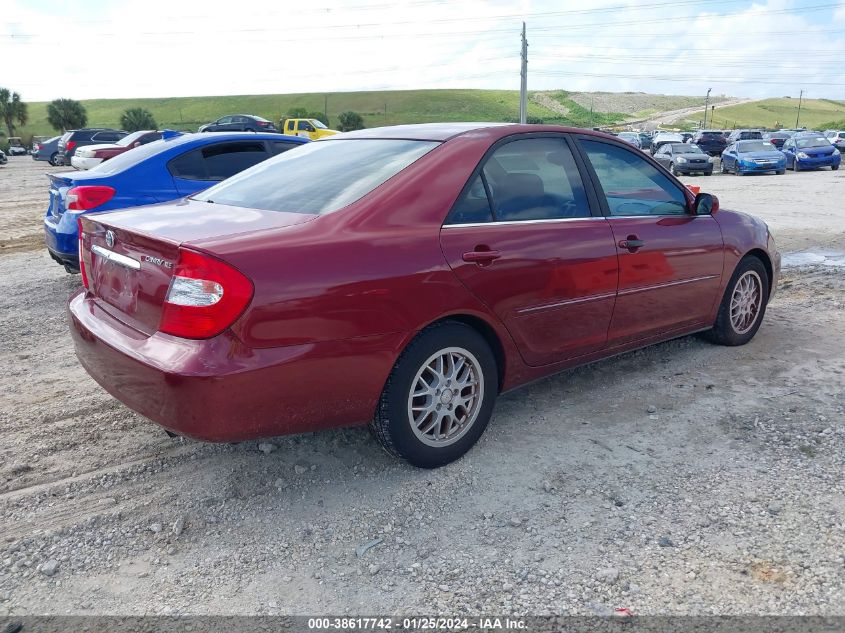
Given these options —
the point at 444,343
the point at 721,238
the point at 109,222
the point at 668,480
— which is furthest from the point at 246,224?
the point at 721,238

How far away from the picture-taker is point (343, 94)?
12619 centimetres

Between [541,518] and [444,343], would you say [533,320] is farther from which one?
[541,518]

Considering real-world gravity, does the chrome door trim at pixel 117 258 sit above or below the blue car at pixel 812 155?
above

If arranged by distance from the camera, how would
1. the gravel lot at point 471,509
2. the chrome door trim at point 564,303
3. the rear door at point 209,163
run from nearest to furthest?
the gravel lot at point 471,509 < the chrome door trim at point 564,303 < the rear door at point 209,163

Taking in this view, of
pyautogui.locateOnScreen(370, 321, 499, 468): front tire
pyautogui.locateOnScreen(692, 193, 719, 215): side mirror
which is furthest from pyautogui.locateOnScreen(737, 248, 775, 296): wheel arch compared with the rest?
pyautogui.locateOnScreen(370, 321, 499, 468): front tire

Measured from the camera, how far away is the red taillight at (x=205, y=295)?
267 centimetres

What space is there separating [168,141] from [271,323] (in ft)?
17.7

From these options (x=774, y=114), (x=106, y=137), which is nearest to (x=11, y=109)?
(x=106, y=137)

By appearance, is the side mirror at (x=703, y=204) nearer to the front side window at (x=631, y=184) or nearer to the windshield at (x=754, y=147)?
the front side window at (x=631, y=184)

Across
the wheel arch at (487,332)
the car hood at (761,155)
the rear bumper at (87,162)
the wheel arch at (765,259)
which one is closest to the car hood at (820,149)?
the car hood at (761,155)

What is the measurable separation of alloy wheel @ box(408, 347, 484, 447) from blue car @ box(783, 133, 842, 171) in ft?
94.9

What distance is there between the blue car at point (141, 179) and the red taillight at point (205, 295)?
4.12 meters

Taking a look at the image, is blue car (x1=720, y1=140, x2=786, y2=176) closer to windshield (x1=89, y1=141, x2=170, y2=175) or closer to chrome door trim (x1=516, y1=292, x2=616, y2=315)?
windshield (x1=89, y1=141, x2=170, y2=175)

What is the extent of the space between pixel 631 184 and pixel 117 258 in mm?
3045
